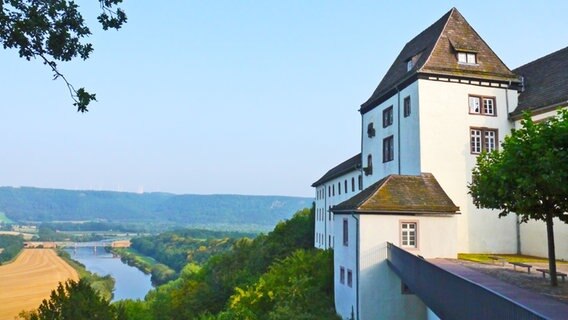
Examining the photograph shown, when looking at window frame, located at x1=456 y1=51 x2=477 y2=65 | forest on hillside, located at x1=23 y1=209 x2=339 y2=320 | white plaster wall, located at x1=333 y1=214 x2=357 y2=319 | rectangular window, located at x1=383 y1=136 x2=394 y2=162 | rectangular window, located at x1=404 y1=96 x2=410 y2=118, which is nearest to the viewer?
white plaster wall, located at x1=333 y1=214 x2=357 y2=319

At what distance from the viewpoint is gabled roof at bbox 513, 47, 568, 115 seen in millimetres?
22641

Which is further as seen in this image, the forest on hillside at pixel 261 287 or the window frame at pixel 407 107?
the forest on hillside at pixel 261 287

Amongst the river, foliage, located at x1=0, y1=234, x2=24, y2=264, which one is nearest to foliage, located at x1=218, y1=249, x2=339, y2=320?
the river

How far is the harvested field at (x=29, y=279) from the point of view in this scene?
73.1m

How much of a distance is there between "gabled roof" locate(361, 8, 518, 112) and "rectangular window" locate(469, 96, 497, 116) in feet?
3.52

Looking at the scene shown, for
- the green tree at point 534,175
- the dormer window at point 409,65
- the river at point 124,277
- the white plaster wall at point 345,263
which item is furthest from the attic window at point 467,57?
the river at point 124,277

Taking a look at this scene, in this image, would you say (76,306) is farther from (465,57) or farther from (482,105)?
(465,57)

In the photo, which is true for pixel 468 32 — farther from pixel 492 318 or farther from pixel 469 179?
pixel 492 318

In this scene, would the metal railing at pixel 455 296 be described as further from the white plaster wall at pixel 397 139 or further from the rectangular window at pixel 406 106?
the rectangular window at pixel 406 106

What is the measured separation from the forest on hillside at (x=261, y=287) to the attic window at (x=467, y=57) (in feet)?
43.9

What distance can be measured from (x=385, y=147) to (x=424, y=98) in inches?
189

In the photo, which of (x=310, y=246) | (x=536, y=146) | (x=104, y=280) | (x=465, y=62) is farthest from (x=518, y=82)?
(x=104, y=280)

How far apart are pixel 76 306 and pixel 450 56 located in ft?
70.3

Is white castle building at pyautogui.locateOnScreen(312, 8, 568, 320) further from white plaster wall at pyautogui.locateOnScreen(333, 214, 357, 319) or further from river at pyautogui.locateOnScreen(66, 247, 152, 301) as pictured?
river at pyautogui.locateOnScreen(66, 247, 152, 301)
